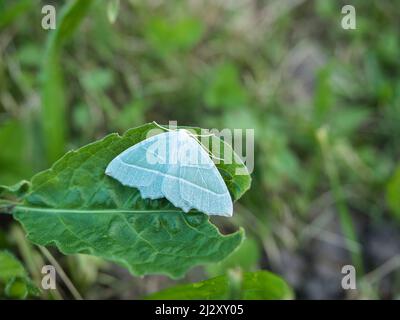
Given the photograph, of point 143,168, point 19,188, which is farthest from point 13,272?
point 143,168

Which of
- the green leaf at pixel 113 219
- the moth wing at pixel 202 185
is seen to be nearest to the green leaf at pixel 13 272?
the green leaf at pixel 113 219

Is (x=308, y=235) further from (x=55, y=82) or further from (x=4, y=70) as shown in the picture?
(x=4, y=70)

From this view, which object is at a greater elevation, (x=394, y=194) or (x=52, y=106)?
(x=52, y=106)

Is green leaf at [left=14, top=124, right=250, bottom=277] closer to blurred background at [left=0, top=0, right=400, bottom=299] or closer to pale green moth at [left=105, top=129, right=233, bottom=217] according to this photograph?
pale green moth at [left=105, top=129, right=233, bottom=217]

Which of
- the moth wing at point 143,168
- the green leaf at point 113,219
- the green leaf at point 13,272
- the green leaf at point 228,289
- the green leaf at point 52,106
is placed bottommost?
the green leaf at point 228,289

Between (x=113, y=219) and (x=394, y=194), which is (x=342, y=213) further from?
(x=113, y=219)

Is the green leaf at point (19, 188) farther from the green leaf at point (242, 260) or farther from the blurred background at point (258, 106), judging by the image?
the green leaf at point (242, 260)

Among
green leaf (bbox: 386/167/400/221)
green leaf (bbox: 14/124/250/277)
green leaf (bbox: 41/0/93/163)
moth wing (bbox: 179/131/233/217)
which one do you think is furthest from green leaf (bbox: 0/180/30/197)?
green leaf (bbox: 386/167/400/221)
